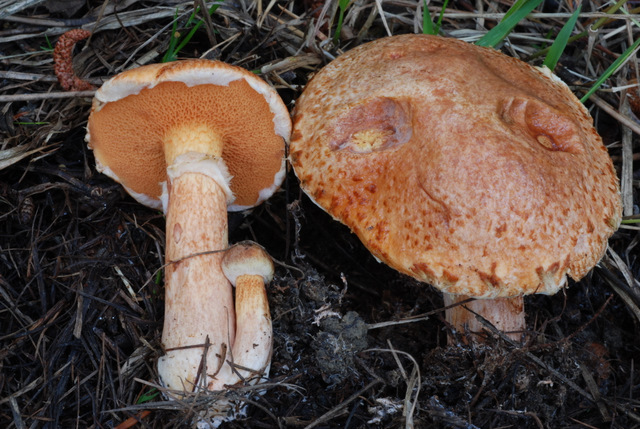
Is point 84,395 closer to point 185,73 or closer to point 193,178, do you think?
point 193,178

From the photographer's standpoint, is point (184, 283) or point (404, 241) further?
point (184, 283)

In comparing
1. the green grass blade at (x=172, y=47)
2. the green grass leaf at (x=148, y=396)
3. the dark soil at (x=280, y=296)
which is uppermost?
the green grass blade at (x=172, y=47)

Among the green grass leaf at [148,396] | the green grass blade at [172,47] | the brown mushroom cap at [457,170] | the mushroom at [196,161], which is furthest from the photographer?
the green grass blade at [172,47]

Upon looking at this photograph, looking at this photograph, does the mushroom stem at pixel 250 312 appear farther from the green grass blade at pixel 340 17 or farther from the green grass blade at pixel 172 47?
the green grass blade at pixel 340 17

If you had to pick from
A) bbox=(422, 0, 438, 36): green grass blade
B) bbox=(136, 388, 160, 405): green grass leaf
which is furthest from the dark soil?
bbox=(422, 0, 438, 36): green grass blade

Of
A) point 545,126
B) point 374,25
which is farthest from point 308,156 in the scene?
point 374,25

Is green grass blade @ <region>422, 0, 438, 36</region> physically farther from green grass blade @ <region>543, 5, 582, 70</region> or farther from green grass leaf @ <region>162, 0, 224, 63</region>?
green grass leaf @ <region>162, 0, 224, 63</region>

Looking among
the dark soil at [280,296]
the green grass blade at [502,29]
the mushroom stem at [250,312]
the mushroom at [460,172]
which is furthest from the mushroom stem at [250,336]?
the green grass blade at [502,29]
